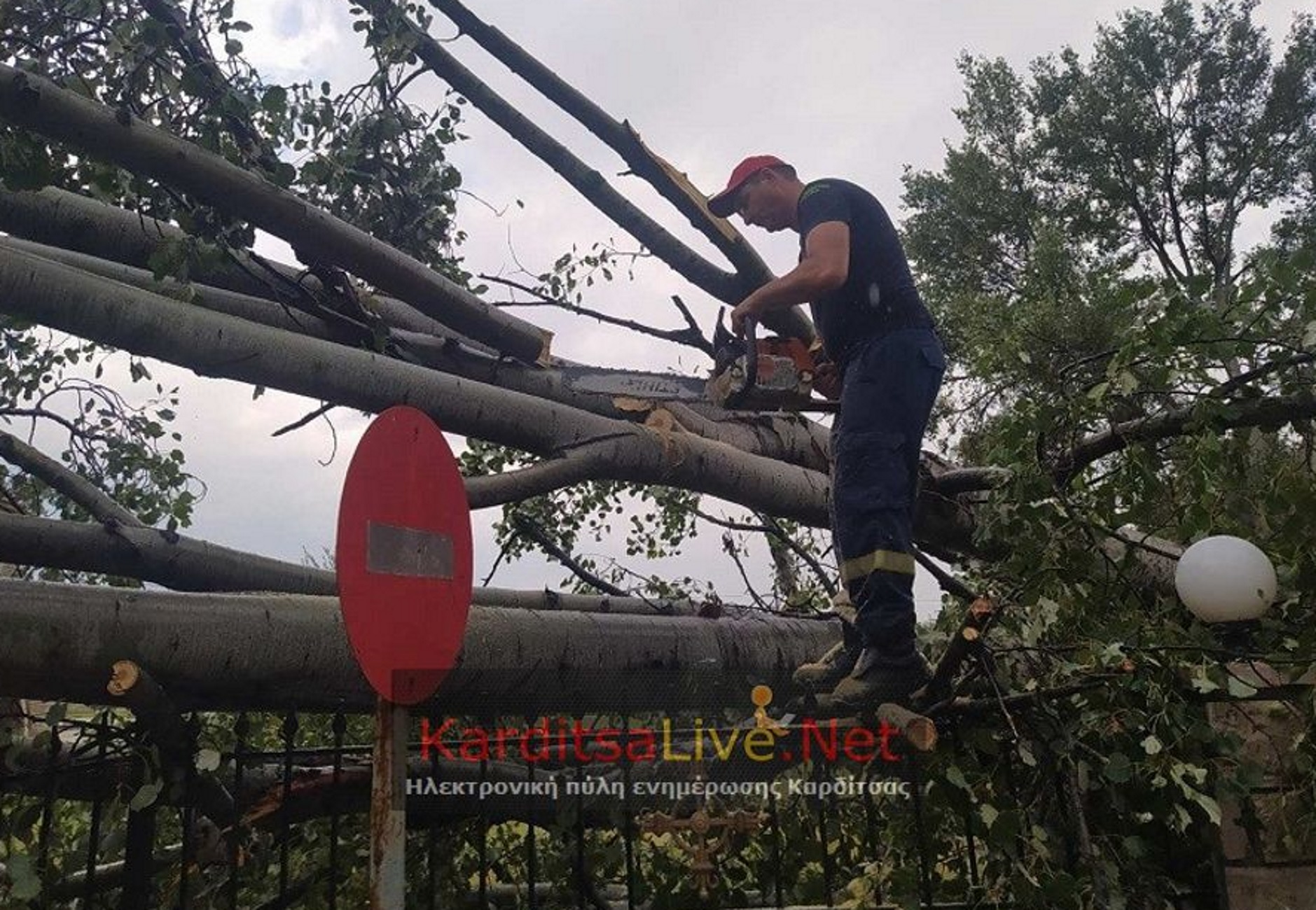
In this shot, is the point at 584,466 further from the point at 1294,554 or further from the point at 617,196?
the point at 1294,554

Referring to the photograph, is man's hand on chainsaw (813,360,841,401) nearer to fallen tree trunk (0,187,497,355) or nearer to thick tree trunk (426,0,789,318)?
thick tree trunk (426,0,789,318)

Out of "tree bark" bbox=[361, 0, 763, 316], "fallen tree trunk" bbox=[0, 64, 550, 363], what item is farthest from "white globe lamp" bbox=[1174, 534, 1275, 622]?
"fallen tree trunk" bbox=[0, 64, 550, 363]

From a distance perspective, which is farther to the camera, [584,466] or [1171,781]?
[584,466]

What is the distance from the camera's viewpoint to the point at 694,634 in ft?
11.8

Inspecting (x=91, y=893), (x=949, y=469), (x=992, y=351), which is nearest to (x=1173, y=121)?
(x=992, y=351)

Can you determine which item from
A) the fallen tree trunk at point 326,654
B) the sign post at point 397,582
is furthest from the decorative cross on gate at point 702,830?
the sign post at point 397,582

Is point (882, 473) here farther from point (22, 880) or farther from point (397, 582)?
point (22, 880)

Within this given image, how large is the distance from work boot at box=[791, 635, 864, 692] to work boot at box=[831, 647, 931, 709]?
0.19 m

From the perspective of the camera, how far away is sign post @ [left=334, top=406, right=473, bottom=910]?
183 cm

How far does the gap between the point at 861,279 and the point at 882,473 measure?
2.23 feet

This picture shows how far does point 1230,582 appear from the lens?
284 cm

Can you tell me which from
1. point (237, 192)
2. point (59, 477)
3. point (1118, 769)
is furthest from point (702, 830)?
point (59, 477)

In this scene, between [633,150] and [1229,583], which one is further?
[633,150]

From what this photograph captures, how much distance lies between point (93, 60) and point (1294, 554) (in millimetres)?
4519
